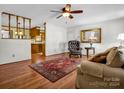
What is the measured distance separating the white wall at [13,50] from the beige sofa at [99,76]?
3.63 metres

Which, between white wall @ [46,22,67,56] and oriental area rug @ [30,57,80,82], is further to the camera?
white wall @ [46,22,67,56]

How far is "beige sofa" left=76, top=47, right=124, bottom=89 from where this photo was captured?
1.59m

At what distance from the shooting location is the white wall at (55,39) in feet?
23.3

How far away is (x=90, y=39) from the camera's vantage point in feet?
22.1

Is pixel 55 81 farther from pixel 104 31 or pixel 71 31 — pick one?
pixel 71 31

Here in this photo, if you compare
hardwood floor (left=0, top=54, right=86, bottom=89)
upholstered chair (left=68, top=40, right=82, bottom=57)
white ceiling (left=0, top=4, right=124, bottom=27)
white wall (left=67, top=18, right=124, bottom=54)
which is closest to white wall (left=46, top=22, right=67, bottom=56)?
upholstered chair (left=68, top=40, right=82, bottom=57)

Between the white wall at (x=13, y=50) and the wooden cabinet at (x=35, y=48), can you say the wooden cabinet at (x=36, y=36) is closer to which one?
the wooden cabinet at (x=35, y=48)

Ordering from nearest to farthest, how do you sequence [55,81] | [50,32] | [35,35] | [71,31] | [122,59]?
[122,59] < [55,81] < [50,32] < [71,31] < [35,35]

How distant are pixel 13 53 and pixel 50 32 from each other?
3.08 m

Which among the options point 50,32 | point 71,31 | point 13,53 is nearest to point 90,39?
point 71,31

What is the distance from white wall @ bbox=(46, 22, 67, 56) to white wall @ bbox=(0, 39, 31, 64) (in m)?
1.81

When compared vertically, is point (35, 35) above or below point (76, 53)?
above

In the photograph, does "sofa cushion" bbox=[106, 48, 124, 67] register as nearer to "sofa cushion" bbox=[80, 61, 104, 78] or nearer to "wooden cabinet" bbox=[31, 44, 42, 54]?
"sofa cushion" bbox=[80, 61, 104, 78]

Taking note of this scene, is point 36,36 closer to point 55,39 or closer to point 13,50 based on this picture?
point 55,39
